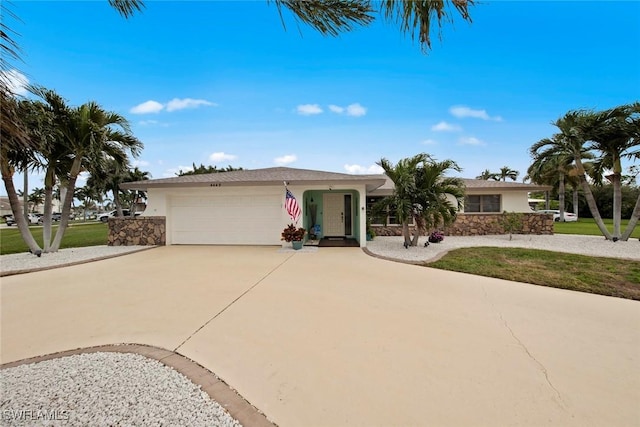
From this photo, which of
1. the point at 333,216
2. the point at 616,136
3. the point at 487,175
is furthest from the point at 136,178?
the point at 487,175

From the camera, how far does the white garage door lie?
12.4 m

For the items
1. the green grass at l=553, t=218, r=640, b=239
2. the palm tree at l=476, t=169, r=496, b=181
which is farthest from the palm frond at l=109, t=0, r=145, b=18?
the palm tree at l=476, t=169, r=496, b=181

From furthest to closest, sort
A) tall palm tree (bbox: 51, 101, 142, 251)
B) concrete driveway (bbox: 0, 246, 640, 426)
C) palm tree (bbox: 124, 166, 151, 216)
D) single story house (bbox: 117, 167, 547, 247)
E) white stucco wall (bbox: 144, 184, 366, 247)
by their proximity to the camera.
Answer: palm tree (bbox: 124, 166, 151, 216), single story house (bbox: 117, 167, 547, 247), white stucco wall (bbox: 144, 184, 366, 247), tall palm tree (bbox: 51, 101, 142, 251), concrete driveway (bbox: 0, 246, 640, 426)

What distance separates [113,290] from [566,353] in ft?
26.0

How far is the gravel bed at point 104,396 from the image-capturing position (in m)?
2.09

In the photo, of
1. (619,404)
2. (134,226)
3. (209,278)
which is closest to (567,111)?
(619,404)

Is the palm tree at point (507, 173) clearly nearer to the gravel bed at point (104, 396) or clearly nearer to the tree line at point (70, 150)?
the tree line at point (70, 150)

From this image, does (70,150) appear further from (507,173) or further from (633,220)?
(507,173)

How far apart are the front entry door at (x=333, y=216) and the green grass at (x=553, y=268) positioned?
20.8 feet

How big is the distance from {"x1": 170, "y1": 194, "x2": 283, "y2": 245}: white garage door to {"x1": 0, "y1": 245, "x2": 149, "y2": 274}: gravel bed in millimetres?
2226

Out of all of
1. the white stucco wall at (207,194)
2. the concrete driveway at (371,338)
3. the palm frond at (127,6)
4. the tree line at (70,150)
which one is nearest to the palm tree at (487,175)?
the white stucco wall at (207,194)

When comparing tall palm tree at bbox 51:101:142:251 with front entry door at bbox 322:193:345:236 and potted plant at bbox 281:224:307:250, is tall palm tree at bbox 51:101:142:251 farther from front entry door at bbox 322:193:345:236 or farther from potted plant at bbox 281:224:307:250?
front entry door at bbox 322:193:345:236

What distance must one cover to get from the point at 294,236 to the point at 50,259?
827cm

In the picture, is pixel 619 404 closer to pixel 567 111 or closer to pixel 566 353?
pixel 566 353
